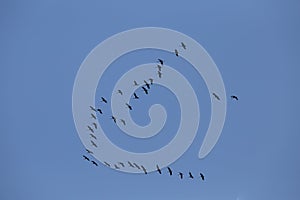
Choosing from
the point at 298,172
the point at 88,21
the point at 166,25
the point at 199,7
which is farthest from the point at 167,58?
the point at 298,172


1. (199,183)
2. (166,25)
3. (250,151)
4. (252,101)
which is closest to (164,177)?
(199,183)

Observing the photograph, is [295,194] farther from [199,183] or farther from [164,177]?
[164,177]

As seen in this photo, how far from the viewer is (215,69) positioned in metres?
1.74

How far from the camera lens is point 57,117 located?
173cm

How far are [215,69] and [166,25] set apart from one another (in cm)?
27

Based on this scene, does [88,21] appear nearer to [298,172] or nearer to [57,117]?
[57,117]

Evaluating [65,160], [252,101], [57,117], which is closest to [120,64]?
[57,117]

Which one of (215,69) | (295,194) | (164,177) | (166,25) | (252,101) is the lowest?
(295,194)

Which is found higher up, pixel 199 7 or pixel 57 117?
pixel 199 7

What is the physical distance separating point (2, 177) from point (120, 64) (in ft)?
2.19

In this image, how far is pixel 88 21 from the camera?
1.71 meters

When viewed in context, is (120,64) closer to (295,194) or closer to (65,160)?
(65,160)

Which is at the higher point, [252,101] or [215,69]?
[215,69]

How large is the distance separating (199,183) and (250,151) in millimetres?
253
